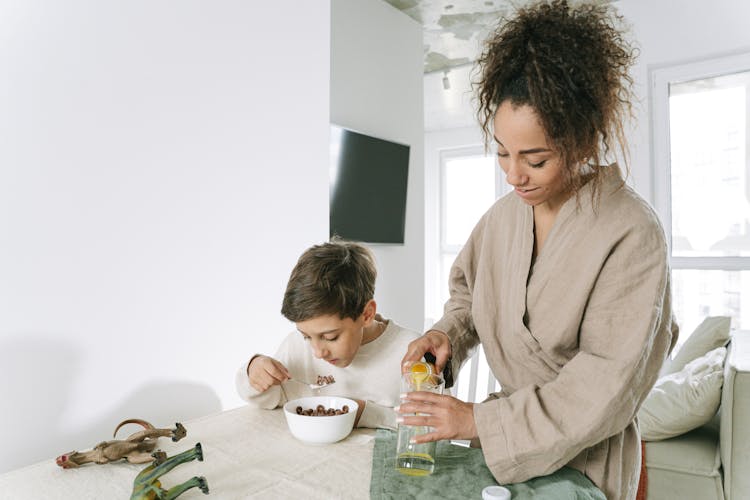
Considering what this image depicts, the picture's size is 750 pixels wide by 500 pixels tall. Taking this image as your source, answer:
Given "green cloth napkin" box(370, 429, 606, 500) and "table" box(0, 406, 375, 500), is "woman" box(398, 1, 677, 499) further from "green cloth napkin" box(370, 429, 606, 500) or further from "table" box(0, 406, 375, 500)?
"table" box(0, 406, 375, 500)

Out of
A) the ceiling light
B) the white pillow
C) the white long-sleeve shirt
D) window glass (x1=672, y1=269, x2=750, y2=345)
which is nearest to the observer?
the white long-sleeve shirt

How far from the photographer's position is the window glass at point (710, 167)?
3.43 meters

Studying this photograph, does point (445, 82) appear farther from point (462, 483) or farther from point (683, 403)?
point (462, 483)

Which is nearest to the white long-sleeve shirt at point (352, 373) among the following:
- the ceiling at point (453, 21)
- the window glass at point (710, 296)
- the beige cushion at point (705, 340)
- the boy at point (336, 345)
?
the boy at point (336, 345)

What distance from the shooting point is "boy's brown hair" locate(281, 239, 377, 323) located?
1.29 meters

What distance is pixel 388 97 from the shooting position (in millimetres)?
3633

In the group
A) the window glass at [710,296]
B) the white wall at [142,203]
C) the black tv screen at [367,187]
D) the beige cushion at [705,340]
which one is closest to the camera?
the white wall at [142,203]

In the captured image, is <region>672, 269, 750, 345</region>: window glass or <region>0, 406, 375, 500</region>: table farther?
<region>672, 269, 750, 345</region>: window glass

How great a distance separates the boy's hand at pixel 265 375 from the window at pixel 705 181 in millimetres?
3103

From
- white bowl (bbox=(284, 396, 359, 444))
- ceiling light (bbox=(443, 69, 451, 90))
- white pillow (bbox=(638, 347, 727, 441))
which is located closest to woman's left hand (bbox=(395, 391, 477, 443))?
white bowl (bbox=(284, 396, 359, 444))

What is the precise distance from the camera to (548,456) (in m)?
0.83

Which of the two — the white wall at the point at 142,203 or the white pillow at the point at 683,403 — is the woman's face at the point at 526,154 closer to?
the white wall at the point at 142,203

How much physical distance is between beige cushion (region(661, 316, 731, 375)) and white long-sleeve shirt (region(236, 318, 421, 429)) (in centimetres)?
187

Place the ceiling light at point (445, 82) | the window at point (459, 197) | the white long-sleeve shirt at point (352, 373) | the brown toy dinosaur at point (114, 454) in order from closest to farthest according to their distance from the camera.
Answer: the brown toy dinosaur at point (114, 454) < the white long-sleeve shirt at point (352, 373) < the ceiling light at point (445, 82) < the window at point (459, 197)
